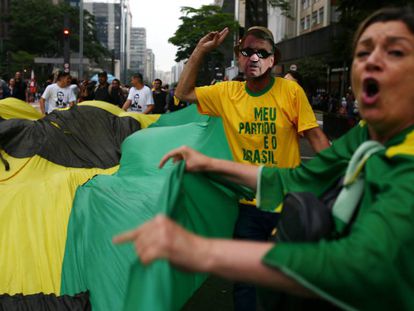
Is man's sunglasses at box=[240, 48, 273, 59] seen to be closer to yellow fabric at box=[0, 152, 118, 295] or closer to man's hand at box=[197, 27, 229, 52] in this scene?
man's hand at box=[197, 27, 229, 52]

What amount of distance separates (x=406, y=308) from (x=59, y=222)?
3340 millimetres

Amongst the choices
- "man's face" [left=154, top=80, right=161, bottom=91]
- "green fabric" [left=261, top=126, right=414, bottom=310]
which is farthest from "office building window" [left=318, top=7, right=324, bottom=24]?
"green fabric" [left=261, top=126, right=414, bottom=310]

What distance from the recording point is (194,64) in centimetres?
344

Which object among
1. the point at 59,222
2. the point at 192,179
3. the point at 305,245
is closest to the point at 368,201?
the point at 305,245

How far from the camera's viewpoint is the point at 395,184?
1335 mm

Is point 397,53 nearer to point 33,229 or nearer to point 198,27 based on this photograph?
point 33,229

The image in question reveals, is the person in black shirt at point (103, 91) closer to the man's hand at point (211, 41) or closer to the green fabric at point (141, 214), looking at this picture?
the green fabric at point (141, 214)

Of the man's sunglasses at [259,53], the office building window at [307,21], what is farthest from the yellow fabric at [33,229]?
the office building window at [307,21]

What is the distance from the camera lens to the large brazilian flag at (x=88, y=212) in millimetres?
2424

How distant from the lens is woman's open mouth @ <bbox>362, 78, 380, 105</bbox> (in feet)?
4.97

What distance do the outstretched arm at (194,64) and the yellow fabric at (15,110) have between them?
3.54m

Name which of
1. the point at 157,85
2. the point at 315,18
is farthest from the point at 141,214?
the point at 315,18

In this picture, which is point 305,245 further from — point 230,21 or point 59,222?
point 230,21

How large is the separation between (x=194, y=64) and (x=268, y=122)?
61 centimetres
